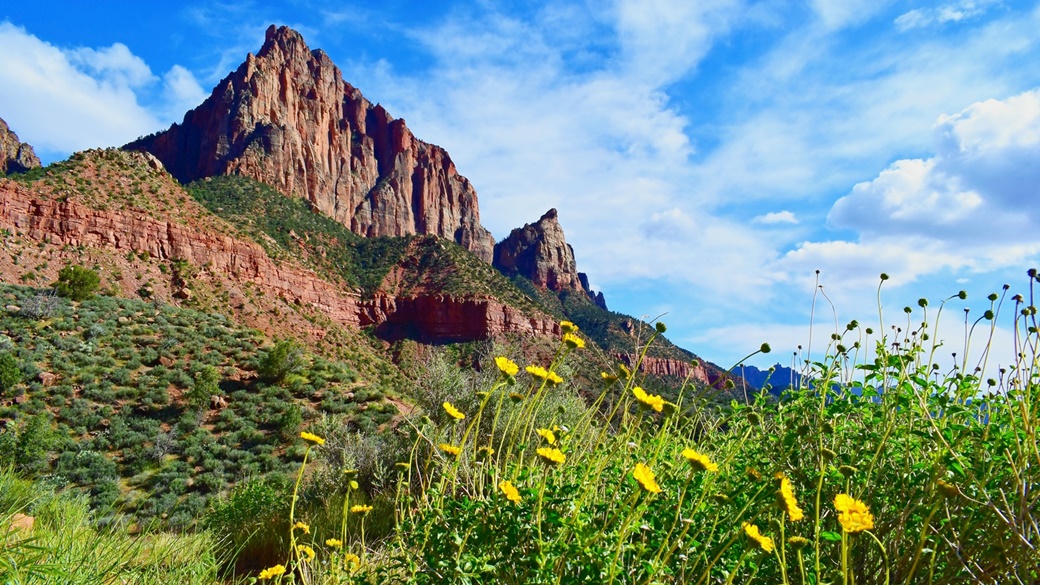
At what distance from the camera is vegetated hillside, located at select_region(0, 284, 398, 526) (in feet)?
47.1

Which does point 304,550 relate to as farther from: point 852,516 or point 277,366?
point 277,366

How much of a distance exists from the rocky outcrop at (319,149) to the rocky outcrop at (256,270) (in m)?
29.9

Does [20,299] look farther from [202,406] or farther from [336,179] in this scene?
[336,179]

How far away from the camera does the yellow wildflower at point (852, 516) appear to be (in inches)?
52.3

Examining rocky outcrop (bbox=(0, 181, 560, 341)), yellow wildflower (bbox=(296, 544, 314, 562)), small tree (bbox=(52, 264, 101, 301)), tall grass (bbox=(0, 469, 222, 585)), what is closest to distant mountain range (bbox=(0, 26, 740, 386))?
rocky outcrop (bbox=(0, 181, 560, 341))

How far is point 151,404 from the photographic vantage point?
1867 centimetres

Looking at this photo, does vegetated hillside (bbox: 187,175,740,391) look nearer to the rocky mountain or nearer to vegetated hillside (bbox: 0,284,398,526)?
vegetated hillside (bbox: 0,284,398,526)

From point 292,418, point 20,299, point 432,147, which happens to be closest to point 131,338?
point 20,299

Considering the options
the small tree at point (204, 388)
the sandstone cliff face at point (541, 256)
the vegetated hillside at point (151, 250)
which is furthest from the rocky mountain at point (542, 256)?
the small tree at point (204, 388)

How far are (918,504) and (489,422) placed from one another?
702 centimetres

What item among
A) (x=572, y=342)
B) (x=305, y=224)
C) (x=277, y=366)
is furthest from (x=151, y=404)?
(x=305, y=224)

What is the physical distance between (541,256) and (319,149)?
52153 millimetres

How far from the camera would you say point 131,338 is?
24078 mm

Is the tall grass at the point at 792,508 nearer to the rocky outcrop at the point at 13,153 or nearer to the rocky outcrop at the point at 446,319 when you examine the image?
the rocky outcrop at the point at 446,319
